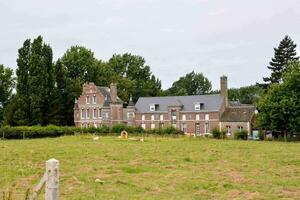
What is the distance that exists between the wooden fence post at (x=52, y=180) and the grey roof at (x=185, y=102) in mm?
67986

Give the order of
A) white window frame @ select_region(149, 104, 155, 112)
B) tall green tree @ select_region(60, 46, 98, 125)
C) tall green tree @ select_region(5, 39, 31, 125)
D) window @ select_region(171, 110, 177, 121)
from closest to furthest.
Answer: tall green tree @ select_region(5, 39, 31, 125) → window @ select_region(171, 110, 177, 121) → white window frame @ select_region(149, 104, 155, 112) → tall green tree @ select_region(60, 46, 98, 125)

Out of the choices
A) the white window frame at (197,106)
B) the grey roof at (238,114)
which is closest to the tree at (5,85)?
the white window frame at (197,106)

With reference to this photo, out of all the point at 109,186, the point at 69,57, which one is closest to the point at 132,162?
the point at 109,186

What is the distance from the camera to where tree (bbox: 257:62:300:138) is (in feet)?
174

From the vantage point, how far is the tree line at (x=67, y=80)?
6750 cm

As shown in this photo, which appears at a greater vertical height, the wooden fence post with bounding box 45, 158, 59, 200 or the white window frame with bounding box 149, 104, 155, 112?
the white window frame with bounding box 149, 104, 155, 112

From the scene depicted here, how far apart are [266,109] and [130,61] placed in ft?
171

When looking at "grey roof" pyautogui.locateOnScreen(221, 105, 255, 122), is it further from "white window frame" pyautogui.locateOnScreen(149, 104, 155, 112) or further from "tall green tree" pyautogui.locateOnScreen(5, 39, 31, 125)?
"tall green tree" pyautogui.locateOnScreen(5, 39, 31, 125)

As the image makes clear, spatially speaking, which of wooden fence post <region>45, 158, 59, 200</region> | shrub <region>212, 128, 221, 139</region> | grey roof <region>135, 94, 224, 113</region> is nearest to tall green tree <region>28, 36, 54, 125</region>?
grey roof <region>135, 94, 224, 113</region>

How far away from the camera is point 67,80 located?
79750 mm

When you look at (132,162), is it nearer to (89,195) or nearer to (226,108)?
(89,195)

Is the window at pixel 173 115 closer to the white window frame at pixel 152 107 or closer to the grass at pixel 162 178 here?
the white window frame at pixel 152 107

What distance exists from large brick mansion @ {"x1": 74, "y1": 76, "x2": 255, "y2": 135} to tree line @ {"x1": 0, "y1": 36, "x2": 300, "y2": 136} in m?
4.13

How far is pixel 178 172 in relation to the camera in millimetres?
16844
